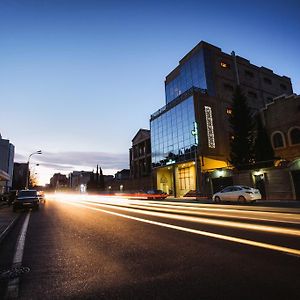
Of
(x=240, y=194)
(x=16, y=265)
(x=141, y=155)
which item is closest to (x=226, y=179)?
(x=240, y=194)

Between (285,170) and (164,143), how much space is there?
2660 cm

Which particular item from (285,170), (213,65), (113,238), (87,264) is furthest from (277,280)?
(213,65)

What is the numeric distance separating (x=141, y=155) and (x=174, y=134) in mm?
21933

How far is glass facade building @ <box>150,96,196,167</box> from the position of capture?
142 ft

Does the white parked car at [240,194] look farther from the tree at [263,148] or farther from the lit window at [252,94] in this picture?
the lit window at [252,94]

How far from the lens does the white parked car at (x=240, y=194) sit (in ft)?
72.6

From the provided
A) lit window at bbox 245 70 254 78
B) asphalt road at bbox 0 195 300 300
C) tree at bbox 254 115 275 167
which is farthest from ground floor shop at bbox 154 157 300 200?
lit window at bbox 245 70 254 78

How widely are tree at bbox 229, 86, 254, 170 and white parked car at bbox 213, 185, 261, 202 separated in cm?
926

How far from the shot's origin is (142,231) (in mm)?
8367

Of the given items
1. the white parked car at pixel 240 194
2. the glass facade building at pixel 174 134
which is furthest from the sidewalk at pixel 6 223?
the glass facade building at pixel 174 134

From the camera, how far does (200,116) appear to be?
42625mm

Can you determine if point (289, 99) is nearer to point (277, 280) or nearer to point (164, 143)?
point (164, 143)

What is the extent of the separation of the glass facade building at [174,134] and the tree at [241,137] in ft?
25.4

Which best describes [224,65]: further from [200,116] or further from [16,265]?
[16,265]
